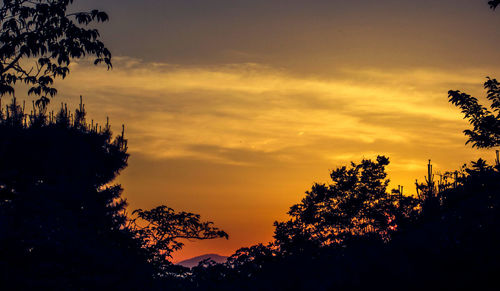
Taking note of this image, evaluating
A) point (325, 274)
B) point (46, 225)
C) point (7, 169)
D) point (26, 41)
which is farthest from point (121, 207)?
point (325, 274)

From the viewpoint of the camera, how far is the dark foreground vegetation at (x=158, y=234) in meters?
11.9

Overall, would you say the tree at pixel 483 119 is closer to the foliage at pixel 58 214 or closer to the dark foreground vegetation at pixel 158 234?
the dark foreground vegetation at pixel 158 234

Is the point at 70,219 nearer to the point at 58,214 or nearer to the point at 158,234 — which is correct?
the point at 58,214

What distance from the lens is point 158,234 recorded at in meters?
20.2

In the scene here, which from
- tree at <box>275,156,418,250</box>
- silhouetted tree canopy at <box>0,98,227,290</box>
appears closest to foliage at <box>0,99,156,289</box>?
silhouetted tree canopy at <box>0,98,227,290</box>

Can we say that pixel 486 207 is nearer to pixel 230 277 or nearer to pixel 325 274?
pixel 325 274

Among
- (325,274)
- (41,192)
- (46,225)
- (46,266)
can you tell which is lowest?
(325,274)

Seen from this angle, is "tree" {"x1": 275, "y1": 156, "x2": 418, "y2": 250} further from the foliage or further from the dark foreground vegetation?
the foliage

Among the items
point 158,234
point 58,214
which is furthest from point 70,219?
point 158,234

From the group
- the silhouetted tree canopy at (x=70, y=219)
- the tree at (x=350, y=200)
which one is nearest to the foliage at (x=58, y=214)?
the silhouetted tree canopy at (x=70, y=219)

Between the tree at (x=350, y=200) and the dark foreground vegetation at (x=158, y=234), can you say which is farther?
the tree at (x=350, y=200)

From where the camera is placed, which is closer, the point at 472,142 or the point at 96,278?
the point at 96,278

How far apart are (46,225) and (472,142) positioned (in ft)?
64.9

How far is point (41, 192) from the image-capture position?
1593 centimetres
